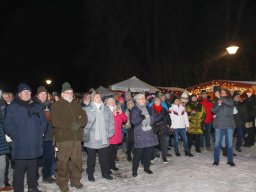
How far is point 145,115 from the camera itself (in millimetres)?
10031

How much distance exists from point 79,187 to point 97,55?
30.8 meters

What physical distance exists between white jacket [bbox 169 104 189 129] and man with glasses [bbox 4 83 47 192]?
539 centimetres

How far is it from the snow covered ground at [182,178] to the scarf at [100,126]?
41.0 inches

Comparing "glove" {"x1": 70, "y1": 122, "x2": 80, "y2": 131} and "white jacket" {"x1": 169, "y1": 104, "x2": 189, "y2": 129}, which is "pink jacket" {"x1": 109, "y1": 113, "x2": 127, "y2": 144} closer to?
"white jacket" {"x1": 169, "y1": 104, "x2": 189, "y2": 129}

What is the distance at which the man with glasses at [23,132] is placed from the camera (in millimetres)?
7688

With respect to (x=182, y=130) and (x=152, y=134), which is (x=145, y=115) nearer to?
(x=152, y=134)

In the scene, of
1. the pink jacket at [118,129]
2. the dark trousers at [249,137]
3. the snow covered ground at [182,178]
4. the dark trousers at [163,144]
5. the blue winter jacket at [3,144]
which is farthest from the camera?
the dark trousers at [249,137]

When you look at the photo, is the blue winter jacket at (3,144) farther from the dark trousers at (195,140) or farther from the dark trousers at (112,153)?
the dark trousers at (195,140)

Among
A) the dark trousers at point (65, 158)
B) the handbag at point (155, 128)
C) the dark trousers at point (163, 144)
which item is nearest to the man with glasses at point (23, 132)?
the dark trousers at point (65, 158)

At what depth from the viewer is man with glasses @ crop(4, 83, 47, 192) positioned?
7.69 m

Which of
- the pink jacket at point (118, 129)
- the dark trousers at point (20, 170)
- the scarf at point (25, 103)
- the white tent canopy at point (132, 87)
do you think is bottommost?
the dark trousers at point (20, 170)

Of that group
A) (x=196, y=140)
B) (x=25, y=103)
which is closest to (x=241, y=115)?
(x=196, y=140)

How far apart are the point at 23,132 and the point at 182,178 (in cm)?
388

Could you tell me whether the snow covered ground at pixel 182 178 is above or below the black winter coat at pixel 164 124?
below
